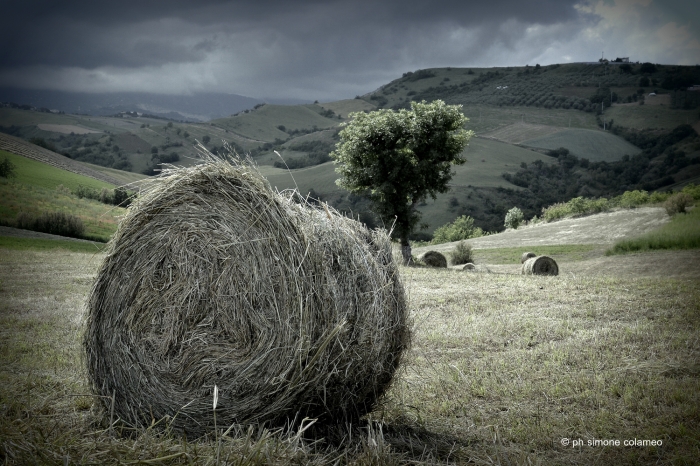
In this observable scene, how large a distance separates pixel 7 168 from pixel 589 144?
2967 inches

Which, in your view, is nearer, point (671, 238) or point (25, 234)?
point (25, 234)

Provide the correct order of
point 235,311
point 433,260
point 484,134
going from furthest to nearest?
point 484,134
point 433,260
point 235,311

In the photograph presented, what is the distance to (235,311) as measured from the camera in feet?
16.0

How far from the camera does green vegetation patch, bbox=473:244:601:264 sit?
29.4 m

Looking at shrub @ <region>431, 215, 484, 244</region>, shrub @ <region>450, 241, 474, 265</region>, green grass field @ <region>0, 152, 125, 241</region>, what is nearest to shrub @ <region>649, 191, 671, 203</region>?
shrub @ <region>450, 241, 474, 265</region>

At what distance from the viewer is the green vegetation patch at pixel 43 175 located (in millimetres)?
15867

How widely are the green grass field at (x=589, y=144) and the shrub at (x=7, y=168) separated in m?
56.7

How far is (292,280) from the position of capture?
15.5ft

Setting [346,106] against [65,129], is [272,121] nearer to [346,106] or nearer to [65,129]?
[346,106]

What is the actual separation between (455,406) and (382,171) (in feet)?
64.0

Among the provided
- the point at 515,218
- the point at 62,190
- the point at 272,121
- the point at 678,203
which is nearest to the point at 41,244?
the point at 62,190

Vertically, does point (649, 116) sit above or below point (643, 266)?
above

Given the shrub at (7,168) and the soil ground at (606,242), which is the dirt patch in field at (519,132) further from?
the shrub at (7,168)

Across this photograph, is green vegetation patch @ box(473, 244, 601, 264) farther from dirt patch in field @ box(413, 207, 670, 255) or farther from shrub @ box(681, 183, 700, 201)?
shrub @ box(681, 183, 700, 201)
